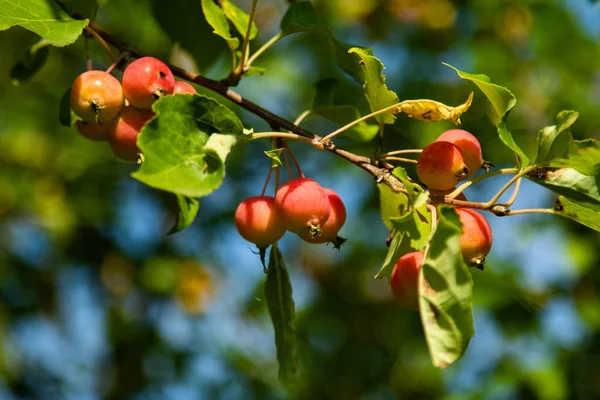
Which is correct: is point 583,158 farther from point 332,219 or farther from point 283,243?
point 283,243

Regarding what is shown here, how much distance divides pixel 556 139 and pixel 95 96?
1.00 meters

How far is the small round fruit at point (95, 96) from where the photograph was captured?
1.48 m

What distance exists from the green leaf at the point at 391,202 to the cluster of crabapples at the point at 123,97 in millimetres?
555

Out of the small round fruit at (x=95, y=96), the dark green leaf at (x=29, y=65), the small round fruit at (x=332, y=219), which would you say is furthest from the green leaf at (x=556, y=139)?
the dark green leaf at (x=29, y=65)

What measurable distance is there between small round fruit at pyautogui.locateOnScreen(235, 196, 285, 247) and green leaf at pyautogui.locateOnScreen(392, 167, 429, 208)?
0.28m

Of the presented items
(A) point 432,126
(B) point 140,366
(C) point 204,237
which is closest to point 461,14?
(A) point 432,126

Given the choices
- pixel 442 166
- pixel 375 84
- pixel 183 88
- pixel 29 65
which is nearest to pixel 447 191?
pixel 442 166

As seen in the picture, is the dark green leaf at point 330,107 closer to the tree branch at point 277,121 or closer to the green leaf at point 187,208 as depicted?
the tree branch at point 277,121

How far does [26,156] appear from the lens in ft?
15.8

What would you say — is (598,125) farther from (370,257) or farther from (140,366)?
(140,366)

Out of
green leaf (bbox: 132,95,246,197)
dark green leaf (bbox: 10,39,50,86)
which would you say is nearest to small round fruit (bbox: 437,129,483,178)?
green leaf (bbox: 132,95,246,197)

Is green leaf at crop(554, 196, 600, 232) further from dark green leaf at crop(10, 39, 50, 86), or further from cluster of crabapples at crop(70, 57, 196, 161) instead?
dark green leaf at crop(10, 39, 50, 86)

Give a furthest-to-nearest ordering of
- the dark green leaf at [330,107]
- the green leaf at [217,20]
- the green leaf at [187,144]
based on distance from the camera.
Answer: the dark green leaf at [330,107] → the green leaf at [217,20] → the green leaf at [187,144]

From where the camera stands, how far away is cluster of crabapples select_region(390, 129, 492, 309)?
1344 millimetres
